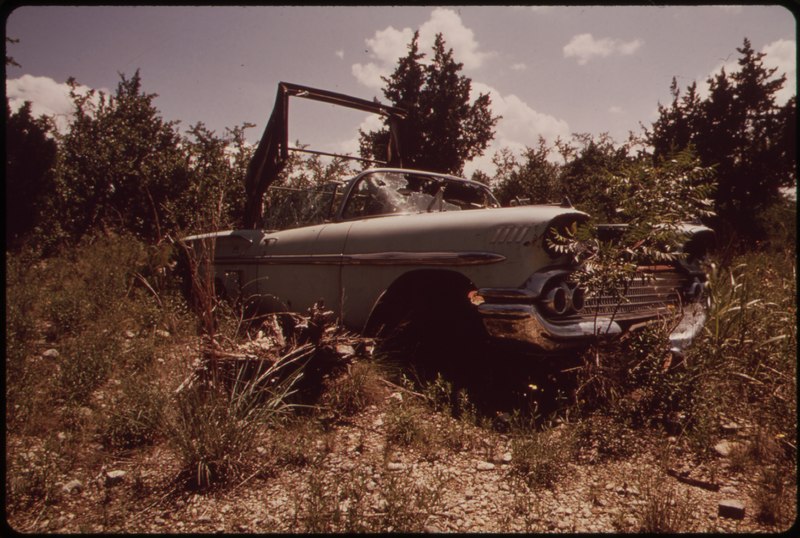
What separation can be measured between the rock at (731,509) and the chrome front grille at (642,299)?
3.26ft

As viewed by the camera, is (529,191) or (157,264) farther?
(529,191)

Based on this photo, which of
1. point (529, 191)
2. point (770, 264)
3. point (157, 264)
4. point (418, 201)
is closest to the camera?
point (418, 201)

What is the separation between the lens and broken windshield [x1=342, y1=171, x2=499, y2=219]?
11.3 ft

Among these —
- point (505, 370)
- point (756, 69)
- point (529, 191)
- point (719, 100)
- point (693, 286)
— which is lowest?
point (505, 370)

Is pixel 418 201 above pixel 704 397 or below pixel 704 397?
above

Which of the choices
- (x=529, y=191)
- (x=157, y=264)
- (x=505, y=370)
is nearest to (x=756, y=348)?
(x=505, y=370)

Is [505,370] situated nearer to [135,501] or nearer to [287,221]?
[135,501]

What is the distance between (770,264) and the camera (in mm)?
4789

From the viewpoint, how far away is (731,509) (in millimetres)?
1552

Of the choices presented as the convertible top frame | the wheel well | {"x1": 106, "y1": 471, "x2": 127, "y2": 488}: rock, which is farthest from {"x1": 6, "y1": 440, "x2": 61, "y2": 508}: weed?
the convertible top frame

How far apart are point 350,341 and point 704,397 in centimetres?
208

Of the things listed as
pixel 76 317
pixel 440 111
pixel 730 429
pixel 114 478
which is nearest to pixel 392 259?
pixel 114 478

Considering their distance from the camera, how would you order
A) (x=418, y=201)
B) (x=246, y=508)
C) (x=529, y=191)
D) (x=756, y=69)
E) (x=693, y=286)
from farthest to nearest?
(x=529, y=191) → (x=756, y=69) → (x=418, y=201) → (x=693, y=286) → (x=246, y=508)

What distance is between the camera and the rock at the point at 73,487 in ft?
5.58
